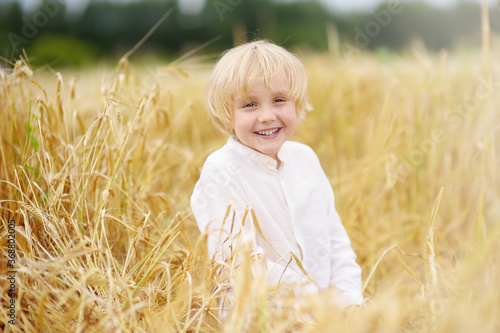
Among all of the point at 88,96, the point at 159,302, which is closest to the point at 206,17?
the point at 88,96

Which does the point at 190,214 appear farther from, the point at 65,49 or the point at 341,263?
the point at 65,49

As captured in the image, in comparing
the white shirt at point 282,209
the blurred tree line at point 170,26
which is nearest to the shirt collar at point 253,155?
the white shirt at point 282,209

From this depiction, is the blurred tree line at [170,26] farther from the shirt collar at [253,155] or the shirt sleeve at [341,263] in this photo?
the shirt collar at [253,155]

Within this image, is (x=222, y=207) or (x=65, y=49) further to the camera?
(x=65, y=49)

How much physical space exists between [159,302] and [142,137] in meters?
0.59

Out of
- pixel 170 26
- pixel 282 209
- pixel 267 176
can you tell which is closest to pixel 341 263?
pixel 282 209

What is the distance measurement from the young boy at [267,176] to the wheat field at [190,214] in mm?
104

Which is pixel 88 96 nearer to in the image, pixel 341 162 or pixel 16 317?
pixel 341 162

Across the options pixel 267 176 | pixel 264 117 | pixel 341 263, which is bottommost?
pixel 341 263

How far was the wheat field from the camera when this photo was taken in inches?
41.3

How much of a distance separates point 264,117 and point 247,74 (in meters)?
0.13

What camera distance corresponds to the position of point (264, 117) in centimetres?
128

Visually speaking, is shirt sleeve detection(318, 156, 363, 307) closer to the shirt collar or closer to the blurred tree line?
the shirt collar

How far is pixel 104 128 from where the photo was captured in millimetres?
1576
